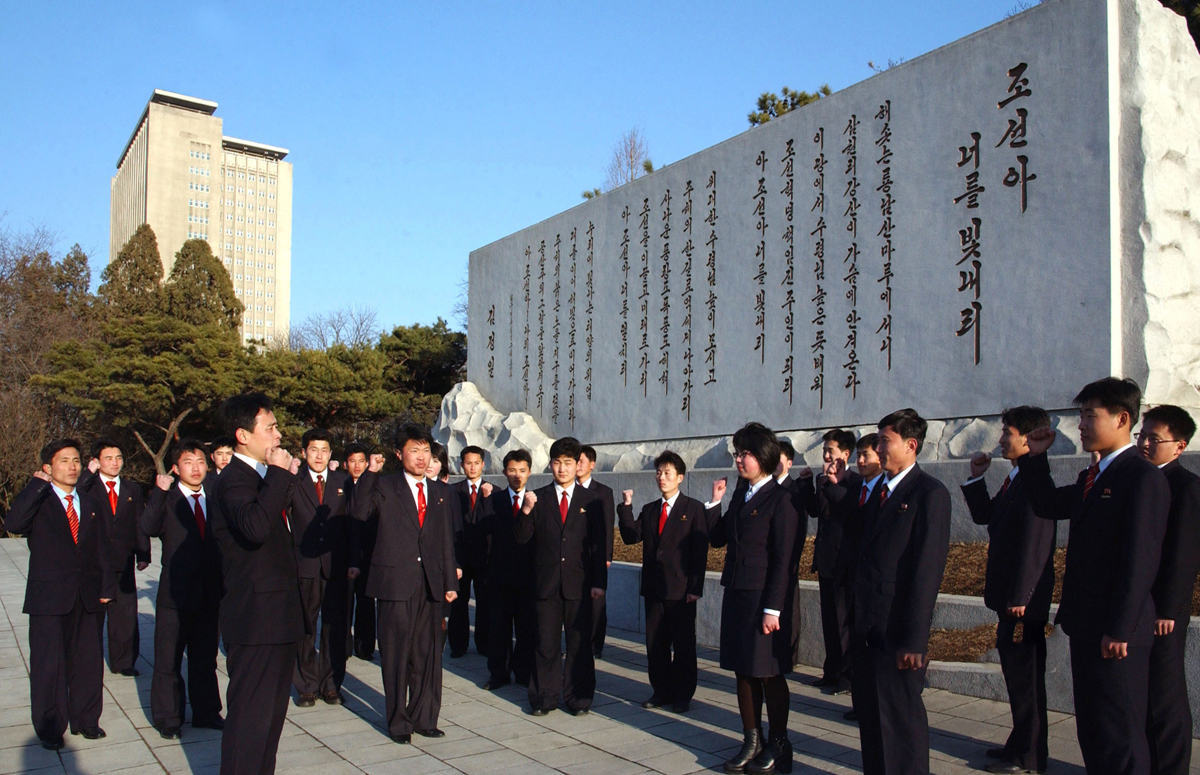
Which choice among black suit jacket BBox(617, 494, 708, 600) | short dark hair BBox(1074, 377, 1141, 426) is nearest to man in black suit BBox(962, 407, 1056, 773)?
short dark hair BBox(1074, 377, 1141, 426)

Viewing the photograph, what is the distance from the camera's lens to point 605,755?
150 inches

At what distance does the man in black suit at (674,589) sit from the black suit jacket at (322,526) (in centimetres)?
178

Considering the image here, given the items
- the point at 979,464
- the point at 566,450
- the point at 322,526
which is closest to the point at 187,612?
the point at 322,526

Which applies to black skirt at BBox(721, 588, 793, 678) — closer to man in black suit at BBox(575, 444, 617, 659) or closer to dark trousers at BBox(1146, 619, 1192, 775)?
dark trousers at BBox(1146, 619, 1192, 775)

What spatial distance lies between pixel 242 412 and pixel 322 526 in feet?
6.40

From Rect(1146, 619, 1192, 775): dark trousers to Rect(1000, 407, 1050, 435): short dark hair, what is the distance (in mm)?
834

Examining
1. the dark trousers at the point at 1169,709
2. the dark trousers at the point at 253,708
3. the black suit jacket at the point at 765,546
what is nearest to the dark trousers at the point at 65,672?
the dark trousers at the point at 253,708

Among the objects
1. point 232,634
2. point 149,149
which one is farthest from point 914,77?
point 149,149

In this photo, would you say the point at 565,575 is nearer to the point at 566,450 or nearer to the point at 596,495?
the point at 596,495

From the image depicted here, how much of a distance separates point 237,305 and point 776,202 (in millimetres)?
21261

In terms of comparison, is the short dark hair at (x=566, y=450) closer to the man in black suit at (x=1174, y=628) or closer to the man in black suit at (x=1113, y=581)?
the man in black suit at (x=1113, y=581)

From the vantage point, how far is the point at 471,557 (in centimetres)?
623

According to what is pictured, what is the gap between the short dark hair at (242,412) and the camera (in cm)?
312

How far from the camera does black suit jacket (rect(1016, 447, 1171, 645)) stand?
105 inches
